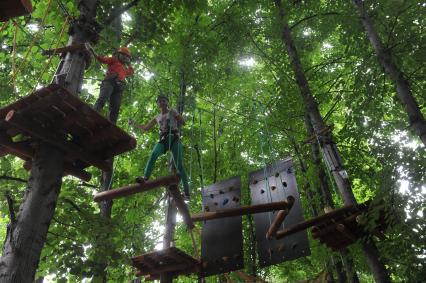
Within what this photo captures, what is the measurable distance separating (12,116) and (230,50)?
280 inches

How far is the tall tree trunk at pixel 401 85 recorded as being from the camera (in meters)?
5.00

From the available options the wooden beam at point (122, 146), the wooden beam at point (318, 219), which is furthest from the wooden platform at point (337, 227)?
the wooden beam at point (122, 146)

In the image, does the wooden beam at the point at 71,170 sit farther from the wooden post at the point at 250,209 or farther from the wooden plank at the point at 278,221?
the wooden plank at the point at 278,221

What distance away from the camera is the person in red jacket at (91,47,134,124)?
7.25 metres

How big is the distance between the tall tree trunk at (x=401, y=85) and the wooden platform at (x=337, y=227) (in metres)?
→ 1.33

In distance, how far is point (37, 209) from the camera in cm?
416

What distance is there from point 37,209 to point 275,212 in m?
3.76

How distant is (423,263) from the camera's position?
4484 millimetres

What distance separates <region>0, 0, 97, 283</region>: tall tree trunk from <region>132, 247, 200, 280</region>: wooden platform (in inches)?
84.9

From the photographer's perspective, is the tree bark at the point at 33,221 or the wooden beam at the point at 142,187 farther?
the wooden beam at the point at 142,187

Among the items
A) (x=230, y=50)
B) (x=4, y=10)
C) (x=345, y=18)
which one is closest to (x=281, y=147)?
(x=230, y=50)

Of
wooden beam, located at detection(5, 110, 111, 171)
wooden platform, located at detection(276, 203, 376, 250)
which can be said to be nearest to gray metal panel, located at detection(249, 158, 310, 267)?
wooden platform, located at detection(276, 203, 376, 250)

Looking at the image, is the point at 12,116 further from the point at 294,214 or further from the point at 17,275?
the point at 294,214

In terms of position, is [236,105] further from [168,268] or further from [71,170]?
[71,170]
